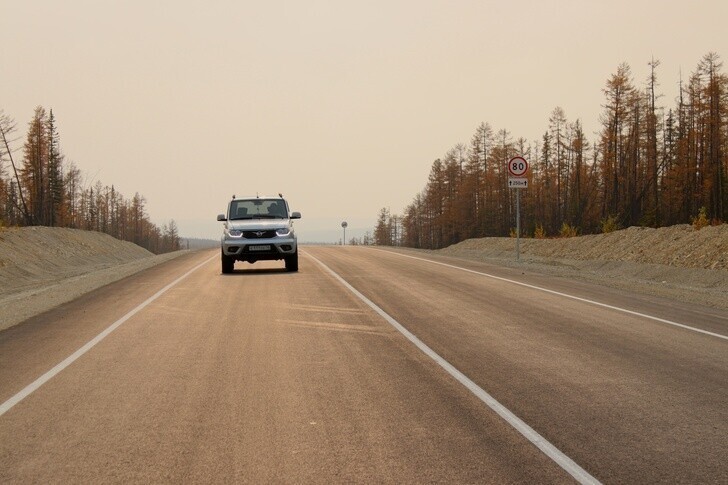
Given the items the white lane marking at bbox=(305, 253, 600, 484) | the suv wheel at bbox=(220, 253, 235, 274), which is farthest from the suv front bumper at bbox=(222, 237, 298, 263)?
the white lane marking at bbox=(305, 253, 600, 484)

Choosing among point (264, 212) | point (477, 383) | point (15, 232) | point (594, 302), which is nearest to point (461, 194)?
point (15, 232)

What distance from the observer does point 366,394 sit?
6156 mm

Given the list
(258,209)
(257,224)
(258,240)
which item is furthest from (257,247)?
(258,209)

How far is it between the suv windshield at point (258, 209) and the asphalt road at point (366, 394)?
29.8 ft

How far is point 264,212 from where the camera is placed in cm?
2153

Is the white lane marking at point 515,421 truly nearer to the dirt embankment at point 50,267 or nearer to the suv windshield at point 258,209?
the dirt embankment at point 50,267

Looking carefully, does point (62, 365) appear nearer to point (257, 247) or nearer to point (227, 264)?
point (257, 247)

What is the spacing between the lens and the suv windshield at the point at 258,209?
2134 centimetres

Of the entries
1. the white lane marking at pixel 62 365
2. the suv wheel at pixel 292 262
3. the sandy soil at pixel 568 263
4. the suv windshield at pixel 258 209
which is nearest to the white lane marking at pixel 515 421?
Result: the white lane marking at pixel 62 365

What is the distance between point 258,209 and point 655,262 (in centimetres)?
1256

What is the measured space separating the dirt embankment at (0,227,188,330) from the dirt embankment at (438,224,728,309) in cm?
1307

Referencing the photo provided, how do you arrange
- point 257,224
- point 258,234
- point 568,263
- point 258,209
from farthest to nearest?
point 568,263 < point 258,209 < point 257,224 < point 258,234

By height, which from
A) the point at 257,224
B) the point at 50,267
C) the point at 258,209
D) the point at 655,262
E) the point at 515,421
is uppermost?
the point at 258,209

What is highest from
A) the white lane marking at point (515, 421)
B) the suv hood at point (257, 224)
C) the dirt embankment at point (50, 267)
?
the suv hood at point (257, 224)
